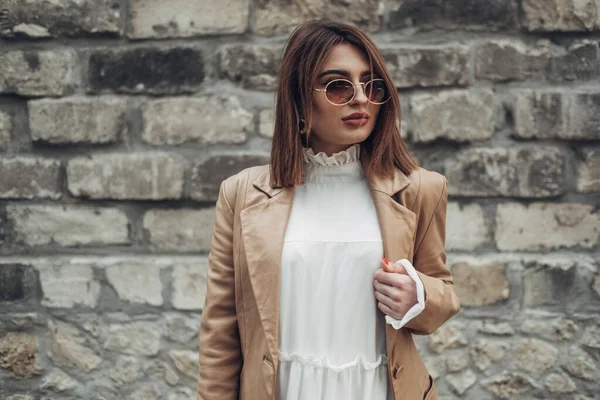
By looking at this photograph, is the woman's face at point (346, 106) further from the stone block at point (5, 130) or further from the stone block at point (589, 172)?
the stone block at point (5, 130)

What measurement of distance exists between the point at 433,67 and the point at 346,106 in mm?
1280

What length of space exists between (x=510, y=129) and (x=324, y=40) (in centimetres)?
145

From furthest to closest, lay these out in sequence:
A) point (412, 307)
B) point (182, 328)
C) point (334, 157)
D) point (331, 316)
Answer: point (182, 328)
point (334, 157)
point (331, 316)
point (412, 307)

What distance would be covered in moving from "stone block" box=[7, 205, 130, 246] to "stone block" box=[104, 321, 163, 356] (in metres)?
0.40

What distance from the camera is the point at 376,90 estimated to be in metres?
1.50

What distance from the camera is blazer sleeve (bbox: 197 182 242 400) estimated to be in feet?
5.16

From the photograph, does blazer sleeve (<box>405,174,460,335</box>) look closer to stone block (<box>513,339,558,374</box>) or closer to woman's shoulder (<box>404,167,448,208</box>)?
woman's shoulder (<box>404,167,448,208</box>)

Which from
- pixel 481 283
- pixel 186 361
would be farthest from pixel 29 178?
pixel 481 283

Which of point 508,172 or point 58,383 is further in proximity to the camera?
point 58,383

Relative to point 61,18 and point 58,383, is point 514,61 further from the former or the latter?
point 58,383

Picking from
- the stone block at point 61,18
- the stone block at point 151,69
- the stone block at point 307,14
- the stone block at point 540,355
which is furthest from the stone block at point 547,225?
the stone block at point 61,18

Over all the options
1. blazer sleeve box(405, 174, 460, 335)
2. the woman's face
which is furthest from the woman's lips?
blazer sleeve box(405, 174, 460, 335)

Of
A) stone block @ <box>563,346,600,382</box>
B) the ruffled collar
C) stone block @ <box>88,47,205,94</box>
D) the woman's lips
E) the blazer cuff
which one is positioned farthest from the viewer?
stone block @ <box>88,47,205,94</box>

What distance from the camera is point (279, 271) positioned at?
1463mm
